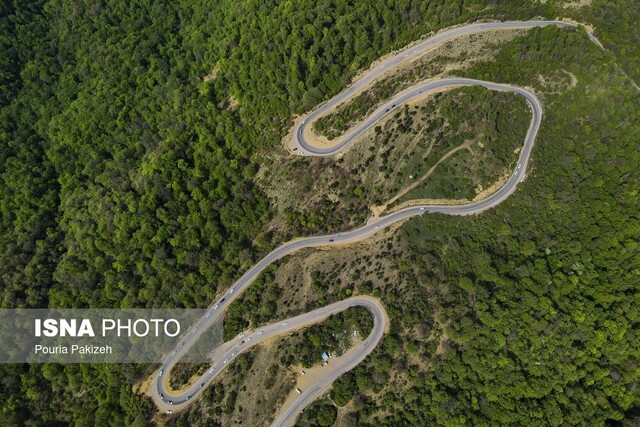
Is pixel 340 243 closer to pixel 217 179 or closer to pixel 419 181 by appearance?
pixel 419 181

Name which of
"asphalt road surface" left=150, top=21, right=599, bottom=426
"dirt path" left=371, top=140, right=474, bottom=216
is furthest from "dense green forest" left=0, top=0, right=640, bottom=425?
"dirt path" left=371, top=140, right=474, bottom=216

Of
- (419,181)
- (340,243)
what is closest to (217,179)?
(340,243)

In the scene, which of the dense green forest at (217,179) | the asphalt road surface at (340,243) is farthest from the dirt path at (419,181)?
the dense green forest at (217,179)

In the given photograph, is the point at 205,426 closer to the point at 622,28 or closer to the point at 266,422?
the point at 266,422

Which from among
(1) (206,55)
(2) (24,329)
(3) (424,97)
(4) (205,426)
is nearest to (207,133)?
(1) (206,55)

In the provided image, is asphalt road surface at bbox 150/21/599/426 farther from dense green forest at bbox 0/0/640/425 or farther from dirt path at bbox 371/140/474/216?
dense green forest at bbox 0/0/640/425

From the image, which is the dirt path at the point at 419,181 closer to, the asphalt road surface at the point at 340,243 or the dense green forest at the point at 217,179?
the asphalt road surface at the point at 340,243
